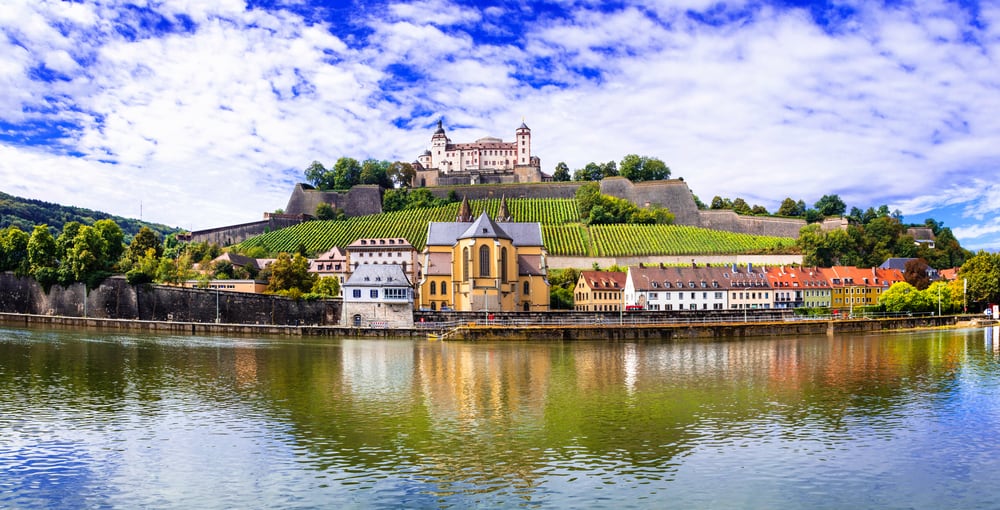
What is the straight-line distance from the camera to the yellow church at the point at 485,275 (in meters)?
58.1

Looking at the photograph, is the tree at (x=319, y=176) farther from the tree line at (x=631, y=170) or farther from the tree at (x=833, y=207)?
the tree at (x=833, y=207)

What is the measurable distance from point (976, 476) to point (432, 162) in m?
126

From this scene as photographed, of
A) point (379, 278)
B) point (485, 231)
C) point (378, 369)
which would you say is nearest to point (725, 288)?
point (485, 231)

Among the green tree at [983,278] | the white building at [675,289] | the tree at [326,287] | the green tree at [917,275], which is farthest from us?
the green tree at [917,275]

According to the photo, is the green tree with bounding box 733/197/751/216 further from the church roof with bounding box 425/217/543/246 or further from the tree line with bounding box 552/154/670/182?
the church roof with bounding box 425/217/543/246

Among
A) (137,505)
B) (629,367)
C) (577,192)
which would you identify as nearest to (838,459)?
(137,505)

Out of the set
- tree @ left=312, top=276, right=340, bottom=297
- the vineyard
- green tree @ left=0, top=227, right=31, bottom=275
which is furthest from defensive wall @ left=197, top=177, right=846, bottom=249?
tree @ left=312, top=276, right=340, bottom=297

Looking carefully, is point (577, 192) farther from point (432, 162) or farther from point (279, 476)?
point (279, 476)

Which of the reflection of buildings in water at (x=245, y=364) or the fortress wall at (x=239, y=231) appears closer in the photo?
the reflection of buildings in water at (x=245, y=364)

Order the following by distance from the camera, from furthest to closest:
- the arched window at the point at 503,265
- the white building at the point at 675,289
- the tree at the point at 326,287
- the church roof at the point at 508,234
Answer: the white building at the point at 675,289, the church roof at the point at 508,234, the arched window at the point at 503,265, the tree at the point at 326,287

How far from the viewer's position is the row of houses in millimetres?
66000

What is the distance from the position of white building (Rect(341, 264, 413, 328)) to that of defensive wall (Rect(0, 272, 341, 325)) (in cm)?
112

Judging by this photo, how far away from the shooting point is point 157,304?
55.7 meters

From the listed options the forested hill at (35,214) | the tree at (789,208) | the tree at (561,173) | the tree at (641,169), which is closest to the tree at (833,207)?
the tree at (789,208)
